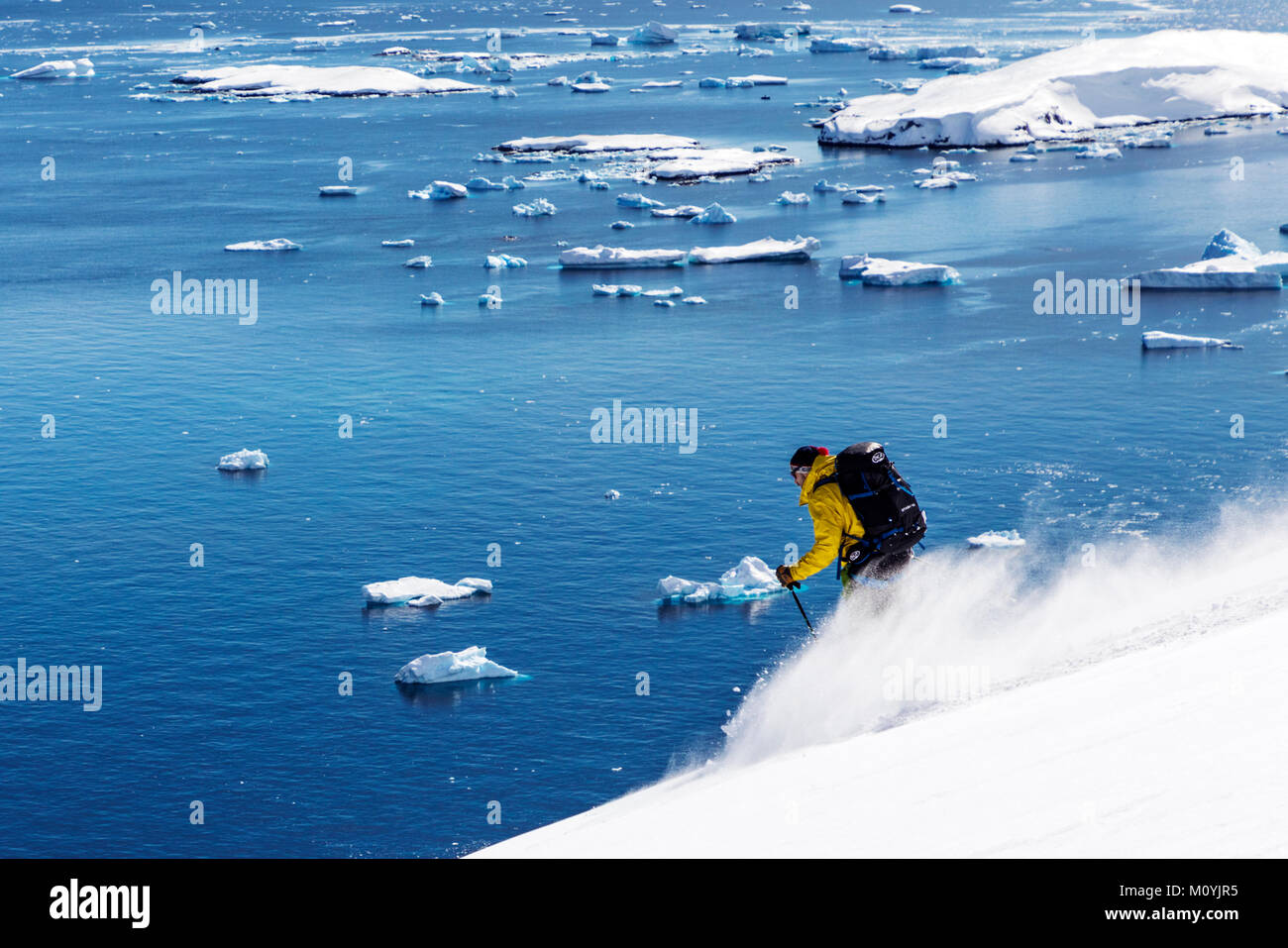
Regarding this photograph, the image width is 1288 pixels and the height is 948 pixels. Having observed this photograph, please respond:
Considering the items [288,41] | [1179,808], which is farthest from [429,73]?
[1179,808]

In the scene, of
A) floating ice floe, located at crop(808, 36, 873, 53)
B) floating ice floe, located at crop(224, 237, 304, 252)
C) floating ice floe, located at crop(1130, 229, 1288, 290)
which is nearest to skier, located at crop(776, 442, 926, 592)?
floating ice floe, located at crop(1130, 229, 1288, 290)

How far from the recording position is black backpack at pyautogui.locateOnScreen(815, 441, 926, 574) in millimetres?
13852

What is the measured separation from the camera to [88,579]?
29.4 metres

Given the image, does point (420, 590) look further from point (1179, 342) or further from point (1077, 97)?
point (1077, 97)

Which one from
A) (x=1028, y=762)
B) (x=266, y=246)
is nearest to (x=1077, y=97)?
(x=266, y=246)

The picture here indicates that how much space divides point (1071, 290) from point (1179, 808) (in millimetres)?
42684

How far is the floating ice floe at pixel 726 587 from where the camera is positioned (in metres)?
27.5

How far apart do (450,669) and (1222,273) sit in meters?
33.1

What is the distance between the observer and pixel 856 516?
14.1 metres

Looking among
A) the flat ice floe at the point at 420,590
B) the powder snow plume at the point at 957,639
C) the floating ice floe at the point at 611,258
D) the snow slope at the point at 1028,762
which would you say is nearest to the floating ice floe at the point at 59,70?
the floating ice floe at the point at 611,258

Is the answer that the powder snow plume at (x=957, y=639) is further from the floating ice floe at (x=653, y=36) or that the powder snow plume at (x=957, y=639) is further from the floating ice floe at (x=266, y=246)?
the floating ice floe at (x=653, y=36)

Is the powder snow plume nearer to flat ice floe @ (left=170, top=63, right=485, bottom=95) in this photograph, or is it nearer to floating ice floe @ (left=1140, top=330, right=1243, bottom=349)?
floating ice floe @ (left=1140, top=330, right=1243, bottom=349)

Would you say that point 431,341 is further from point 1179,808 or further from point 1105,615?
→ point 1179,808
